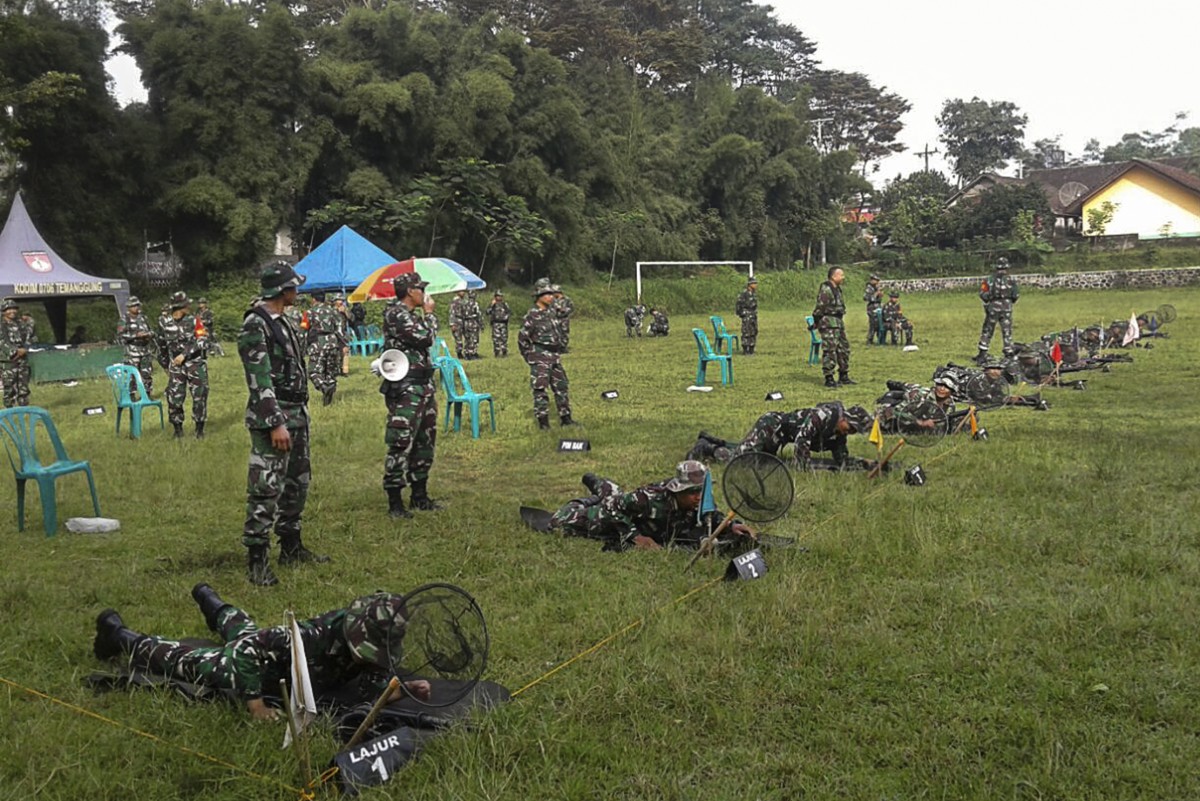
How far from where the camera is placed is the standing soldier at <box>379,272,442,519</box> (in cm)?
703

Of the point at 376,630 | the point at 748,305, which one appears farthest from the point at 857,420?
the point at 748,305

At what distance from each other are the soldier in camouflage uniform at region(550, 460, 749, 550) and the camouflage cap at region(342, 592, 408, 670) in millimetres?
2659

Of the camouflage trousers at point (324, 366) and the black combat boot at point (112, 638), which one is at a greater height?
the camouflage trousers at point (324, 366)

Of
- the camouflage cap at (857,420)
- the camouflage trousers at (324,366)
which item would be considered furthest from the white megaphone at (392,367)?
the camouflage trousers at (324,366)

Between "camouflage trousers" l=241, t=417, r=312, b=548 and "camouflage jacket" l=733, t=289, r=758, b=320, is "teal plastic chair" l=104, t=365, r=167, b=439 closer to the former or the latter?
"camouflage trousers" l=241, t=417, r=312, b=548

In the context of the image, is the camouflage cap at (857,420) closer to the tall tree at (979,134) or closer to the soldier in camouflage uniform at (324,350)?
the soldier in camouflage uniform at (324,350)

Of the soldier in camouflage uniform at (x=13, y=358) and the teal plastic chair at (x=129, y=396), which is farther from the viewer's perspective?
the soldier in camouflage uniform at (x=13, y=358)

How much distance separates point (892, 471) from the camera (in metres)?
7.84

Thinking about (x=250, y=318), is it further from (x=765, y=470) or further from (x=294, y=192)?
(x=294, y=192)

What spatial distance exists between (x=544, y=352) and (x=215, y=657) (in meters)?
7.17

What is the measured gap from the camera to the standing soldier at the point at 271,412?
5.46 metres

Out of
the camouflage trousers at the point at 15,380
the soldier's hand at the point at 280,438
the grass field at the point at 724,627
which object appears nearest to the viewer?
the grass field at the point at 724,627

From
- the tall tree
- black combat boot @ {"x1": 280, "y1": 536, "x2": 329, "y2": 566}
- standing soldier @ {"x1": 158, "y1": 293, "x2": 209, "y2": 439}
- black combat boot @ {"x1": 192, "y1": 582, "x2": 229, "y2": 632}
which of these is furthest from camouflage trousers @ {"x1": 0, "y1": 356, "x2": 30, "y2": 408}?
the tall tree

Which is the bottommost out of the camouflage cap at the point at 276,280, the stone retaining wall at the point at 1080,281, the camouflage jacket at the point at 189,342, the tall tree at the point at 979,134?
the camouflage jacket at the point at 189,342
